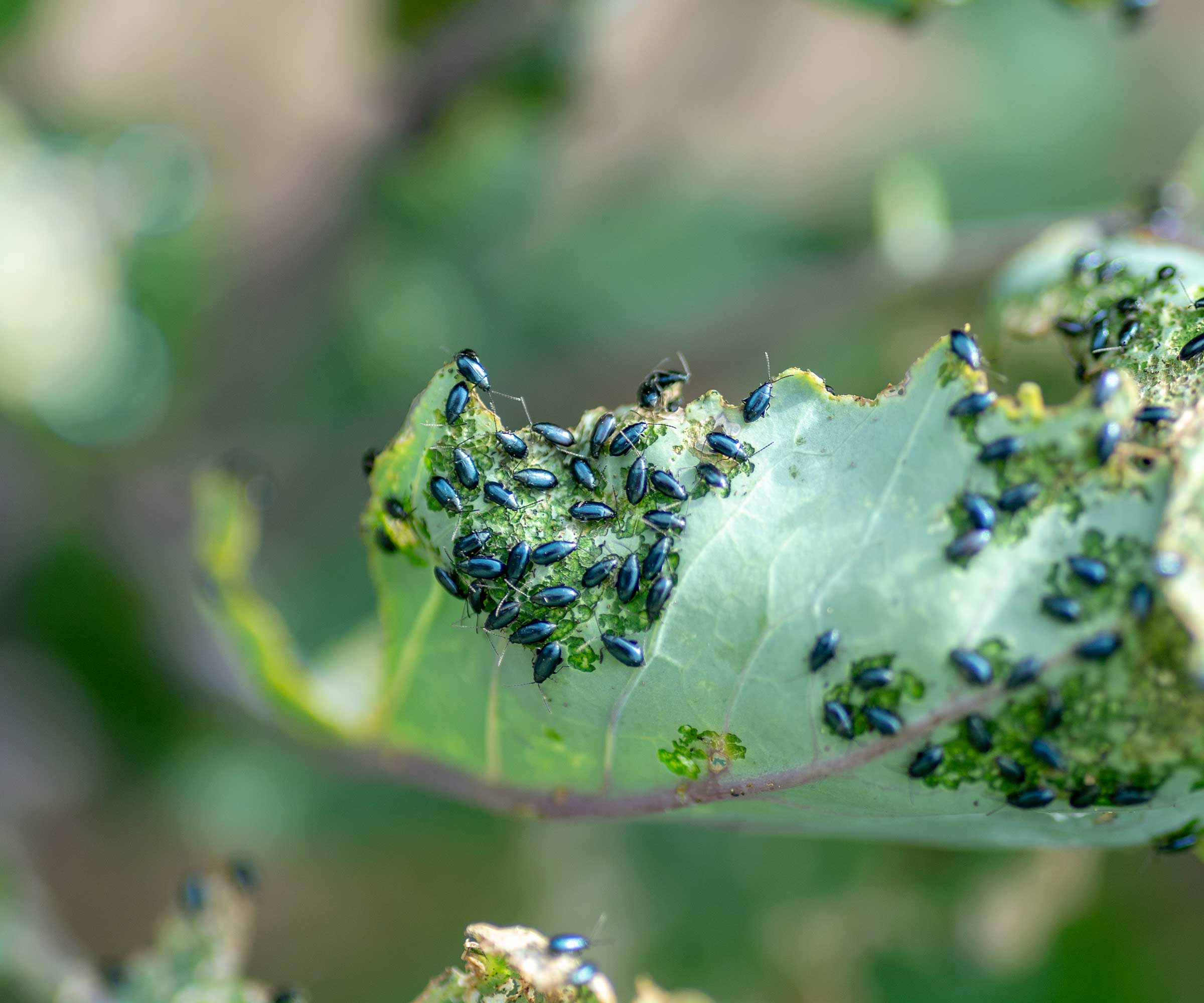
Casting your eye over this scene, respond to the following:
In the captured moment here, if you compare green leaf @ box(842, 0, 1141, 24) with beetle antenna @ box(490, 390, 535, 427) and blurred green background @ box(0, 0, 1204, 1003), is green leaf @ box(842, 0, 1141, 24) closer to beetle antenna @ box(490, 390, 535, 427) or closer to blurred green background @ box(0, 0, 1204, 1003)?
blurred green background @ box(0, 0, 1204, 1003)

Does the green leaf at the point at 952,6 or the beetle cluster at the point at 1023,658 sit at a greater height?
the green leaf at the point at 952,6

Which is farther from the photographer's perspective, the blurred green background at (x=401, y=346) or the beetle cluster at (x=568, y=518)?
the blurred green background at (x=401, y=346)

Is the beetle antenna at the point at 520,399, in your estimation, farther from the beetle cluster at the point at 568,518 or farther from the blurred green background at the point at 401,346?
the blurred green background at the point at 401,346

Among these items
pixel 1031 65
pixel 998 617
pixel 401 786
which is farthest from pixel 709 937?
pixel 1031 65

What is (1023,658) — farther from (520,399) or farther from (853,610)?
(520,399)

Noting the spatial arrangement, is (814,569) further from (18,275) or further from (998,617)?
(18,275)

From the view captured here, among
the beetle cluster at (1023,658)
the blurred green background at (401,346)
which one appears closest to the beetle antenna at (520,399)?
the beetle cluster at (1023,658)

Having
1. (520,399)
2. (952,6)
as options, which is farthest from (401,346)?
(952,6)
